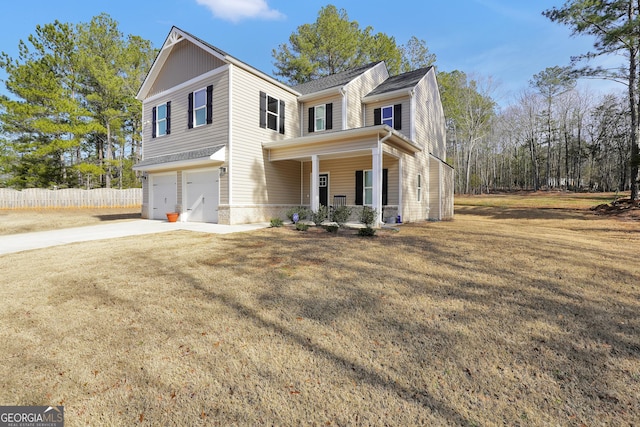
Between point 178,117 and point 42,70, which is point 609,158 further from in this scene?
point 42,70

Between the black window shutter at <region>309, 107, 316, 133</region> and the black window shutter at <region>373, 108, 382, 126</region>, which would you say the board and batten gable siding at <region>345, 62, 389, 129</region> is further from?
the black window shutter at <region>309, 107, 316, 133</region>

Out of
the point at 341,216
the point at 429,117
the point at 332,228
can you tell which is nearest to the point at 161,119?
the point at 341,216

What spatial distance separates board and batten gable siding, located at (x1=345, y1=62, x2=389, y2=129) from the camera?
516 inches

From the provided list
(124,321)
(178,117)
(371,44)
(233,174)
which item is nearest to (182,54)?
(178,117)

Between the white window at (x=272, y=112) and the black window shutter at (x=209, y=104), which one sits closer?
the black window shutter at (x=209, y=104)

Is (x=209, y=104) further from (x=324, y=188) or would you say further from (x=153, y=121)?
(x=324, y=188)

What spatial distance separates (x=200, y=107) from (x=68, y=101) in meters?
17.5

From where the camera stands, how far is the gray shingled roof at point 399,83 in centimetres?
1324

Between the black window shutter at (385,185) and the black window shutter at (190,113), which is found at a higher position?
the black window shutter at (190,113)

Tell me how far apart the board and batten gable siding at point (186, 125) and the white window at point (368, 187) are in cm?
620

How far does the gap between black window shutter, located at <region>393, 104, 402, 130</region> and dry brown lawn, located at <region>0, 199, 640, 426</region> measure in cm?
922

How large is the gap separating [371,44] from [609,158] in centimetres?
3713

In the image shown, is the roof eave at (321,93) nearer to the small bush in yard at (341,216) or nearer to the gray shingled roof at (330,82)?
the gray shingled roof at (330,82)

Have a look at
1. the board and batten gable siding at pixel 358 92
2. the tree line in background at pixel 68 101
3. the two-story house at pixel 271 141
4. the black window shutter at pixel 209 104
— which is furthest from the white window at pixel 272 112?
the tree line in background at pixel 68 101
